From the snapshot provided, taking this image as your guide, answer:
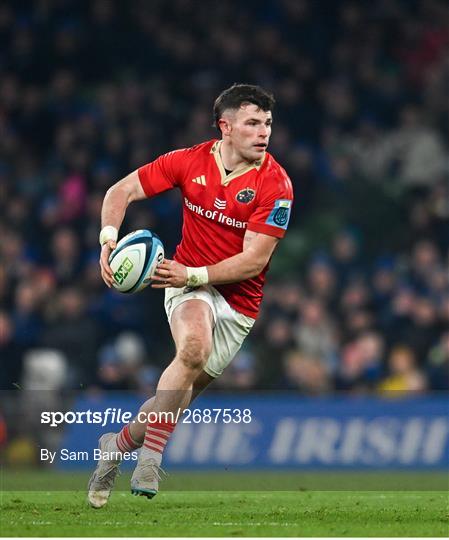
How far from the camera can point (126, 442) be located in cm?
793

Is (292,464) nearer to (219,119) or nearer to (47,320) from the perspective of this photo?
(47,320)

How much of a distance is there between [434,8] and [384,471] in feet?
28.2

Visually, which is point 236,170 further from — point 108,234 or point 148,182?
point 108,234

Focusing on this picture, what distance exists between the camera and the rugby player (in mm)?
7719

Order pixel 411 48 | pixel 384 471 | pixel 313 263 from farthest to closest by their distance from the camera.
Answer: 1. pixel 411 48
2. pixel 313 263
3. pixel 384 471

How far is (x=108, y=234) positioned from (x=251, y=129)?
1085 mm

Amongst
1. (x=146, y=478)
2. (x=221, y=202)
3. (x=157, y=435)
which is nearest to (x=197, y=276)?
(x=221, y=202)

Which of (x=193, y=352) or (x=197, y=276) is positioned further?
(x=197, y=276)

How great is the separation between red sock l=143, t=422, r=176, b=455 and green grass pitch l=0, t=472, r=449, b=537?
1.34 ft

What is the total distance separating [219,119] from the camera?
324 inches

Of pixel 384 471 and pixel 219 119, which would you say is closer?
pixel 219 119

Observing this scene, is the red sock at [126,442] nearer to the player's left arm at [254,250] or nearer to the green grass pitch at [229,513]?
the green grass pitch at [229,513]

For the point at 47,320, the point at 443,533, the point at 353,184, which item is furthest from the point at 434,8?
the point at 443,533

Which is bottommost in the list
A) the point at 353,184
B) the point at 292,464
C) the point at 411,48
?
the point at 292,464
